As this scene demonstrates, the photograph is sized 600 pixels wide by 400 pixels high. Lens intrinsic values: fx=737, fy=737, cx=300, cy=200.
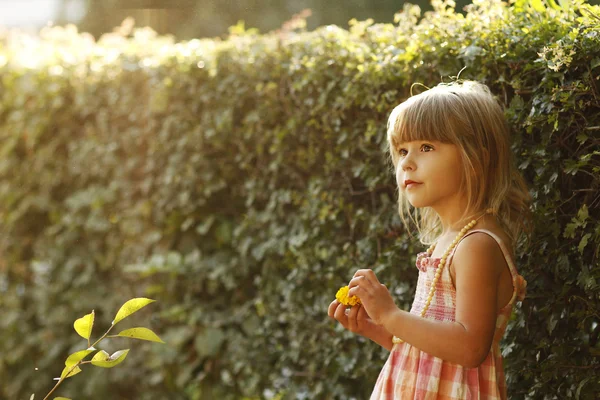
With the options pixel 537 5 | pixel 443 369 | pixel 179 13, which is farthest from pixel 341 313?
pixel 179 13

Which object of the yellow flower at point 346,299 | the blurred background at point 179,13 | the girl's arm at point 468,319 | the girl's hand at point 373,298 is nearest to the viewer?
the girl's arm at point 468,319

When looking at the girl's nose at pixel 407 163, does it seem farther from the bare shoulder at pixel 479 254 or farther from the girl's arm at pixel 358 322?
the girl's arm at pixel 358 322

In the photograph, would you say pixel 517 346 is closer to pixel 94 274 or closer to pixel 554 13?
pixel 554 13

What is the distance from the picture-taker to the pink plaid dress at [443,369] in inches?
79.8

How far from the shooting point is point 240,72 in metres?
4.27

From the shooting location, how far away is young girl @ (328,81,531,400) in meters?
1.92

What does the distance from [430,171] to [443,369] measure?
553mm

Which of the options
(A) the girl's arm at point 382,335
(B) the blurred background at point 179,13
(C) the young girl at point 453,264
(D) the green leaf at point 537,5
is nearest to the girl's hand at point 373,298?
(C) the young girl at point 453,264

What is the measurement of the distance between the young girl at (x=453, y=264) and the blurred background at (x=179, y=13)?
12062mm

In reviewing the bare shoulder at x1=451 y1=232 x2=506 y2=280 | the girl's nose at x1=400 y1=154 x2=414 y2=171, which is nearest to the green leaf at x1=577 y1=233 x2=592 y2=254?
the bare shoulder at x1=451 y1=232 x2=506 y2=280

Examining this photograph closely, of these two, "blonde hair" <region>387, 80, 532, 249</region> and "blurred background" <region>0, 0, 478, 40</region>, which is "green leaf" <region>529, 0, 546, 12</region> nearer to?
"blonde hair" <region>387, 80, 532, 249</region>

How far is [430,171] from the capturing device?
2.08m

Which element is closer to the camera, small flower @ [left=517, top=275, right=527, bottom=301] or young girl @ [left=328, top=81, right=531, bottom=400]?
young girl @ [left=328, top=81, right=531, bottom=400]

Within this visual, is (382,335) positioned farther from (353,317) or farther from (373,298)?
(373,298)
